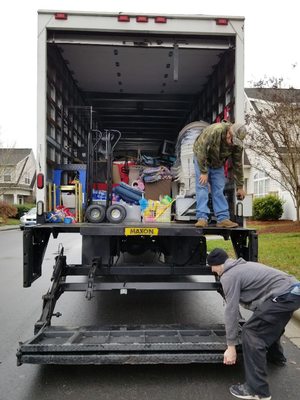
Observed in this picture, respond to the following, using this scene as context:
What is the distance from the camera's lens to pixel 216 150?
5.30 m

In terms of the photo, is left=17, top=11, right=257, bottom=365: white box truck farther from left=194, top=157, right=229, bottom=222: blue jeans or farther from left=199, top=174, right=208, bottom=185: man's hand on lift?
left=199, top=174, right=208, bottom=185: man's hand on lift

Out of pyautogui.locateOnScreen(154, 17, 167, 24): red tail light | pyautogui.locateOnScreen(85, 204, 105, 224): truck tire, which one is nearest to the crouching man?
pyautogui.locateOnScreen(85, 204, 105, 224): truck tire

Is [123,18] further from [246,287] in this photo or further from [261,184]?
[261,184]

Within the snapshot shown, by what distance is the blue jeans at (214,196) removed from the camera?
536cm

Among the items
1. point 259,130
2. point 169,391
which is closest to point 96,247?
point 169,391

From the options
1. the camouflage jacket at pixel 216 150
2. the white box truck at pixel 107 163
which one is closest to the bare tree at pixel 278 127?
the white box truck at pixel 107 163

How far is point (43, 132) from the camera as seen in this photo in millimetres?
5371

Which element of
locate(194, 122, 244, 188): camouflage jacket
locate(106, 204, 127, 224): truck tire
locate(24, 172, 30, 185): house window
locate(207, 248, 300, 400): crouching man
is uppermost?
locate(24, 172, 30, 185): house window

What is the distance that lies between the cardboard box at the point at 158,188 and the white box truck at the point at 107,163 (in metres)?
0.97

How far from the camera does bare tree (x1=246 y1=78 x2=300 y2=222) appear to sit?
1538cm

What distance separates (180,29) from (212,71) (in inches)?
70.6

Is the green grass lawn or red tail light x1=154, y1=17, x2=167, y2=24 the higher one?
red tail light x1=154, y1=17, x2=167, y2=24

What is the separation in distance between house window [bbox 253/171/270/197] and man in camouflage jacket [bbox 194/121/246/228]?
22.9 metres

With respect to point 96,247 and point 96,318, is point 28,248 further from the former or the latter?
point 96,318
